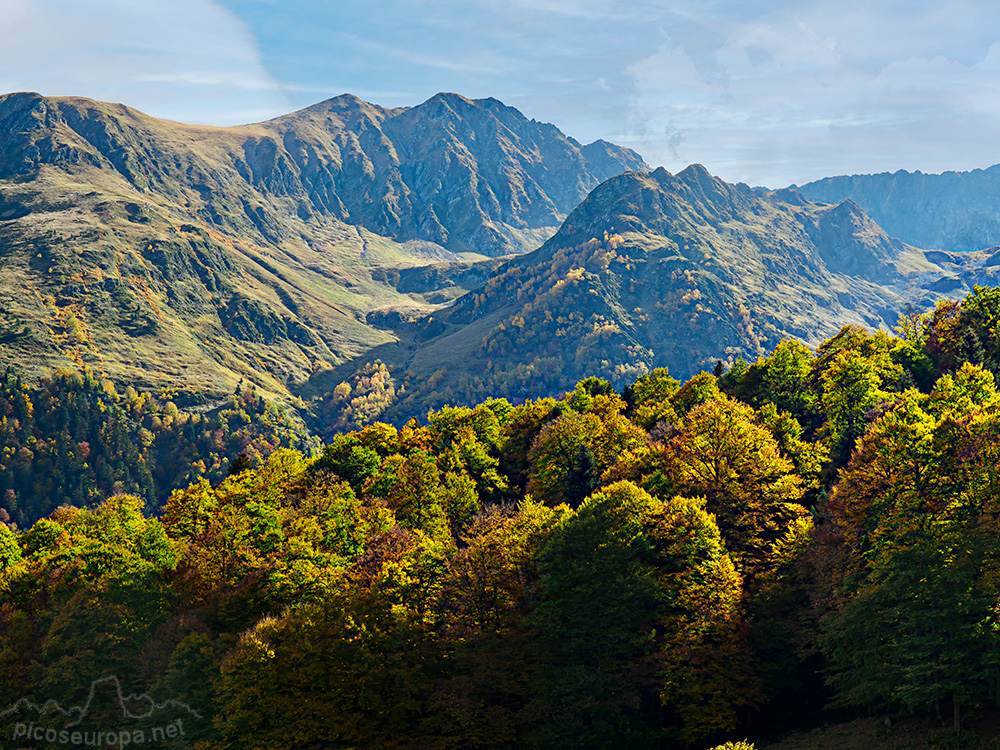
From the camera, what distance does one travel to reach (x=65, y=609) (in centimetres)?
6456

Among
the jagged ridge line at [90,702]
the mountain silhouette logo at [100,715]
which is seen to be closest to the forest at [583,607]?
the jagged ridge line at [90,702]

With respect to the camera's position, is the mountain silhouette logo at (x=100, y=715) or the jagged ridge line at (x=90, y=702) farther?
the jagged ridge line at (x=90, y=702)

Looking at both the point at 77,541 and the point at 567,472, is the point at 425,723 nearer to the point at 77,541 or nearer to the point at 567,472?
the point at 567,472

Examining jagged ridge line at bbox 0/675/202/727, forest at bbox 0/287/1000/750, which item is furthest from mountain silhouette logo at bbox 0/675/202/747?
forest at bbox 0/287/1000/750

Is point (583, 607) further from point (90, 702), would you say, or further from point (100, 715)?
point (90, 702)

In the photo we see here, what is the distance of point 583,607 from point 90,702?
140 ft

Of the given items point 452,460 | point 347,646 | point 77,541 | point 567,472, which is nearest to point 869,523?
point 567,472

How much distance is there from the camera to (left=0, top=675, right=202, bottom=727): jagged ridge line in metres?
60.9

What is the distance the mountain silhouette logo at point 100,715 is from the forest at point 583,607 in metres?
0.52

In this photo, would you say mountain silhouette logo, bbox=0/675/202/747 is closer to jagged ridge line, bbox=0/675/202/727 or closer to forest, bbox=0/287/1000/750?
jagged ridge line, bbox=0/675/202/727

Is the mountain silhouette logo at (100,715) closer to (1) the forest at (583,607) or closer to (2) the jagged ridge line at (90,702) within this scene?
(2) the jagged ridge line at (90,702)

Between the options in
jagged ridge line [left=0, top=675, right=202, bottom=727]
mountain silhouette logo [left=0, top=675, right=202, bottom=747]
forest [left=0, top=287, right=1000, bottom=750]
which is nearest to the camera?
Result: forest [left=0, top=287, right=1000, bottom=750]

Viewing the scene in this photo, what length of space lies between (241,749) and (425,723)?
47.7ft

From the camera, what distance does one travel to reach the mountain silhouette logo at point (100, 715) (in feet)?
198
